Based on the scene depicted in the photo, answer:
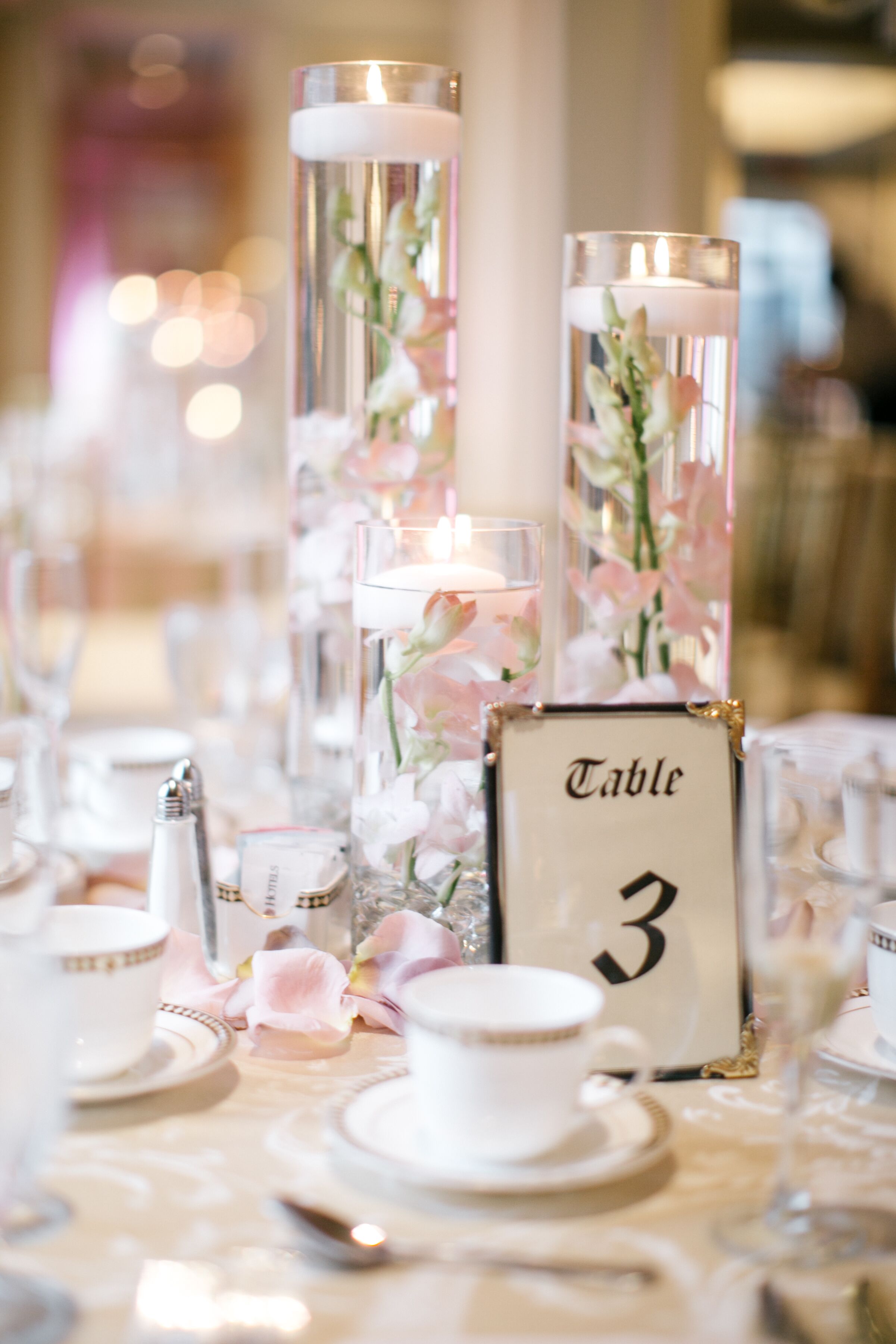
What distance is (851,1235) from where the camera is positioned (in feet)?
1.94

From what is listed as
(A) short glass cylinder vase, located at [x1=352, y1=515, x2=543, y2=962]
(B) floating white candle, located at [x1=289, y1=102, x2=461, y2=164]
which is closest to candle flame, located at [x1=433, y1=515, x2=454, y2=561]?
(A) short glass cylinder vase, located at [x1=352, y1=515, x2=543, y2=962]

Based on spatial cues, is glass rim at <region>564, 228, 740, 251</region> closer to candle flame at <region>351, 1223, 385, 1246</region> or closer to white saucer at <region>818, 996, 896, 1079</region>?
white saucer at <region>818, 996, 896, 1079</region>

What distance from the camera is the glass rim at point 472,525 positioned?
823 millimetres

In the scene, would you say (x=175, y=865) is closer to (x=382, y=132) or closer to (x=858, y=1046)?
(x=858, y=1046)

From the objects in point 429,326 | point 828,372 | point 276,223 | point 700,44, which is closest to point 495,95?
point 700,44

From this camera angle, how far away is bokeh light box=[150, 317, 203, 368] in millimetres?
7070

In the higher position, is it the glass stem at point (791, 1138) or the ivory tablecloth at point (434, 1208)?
the glass stem at point (791, 1138)

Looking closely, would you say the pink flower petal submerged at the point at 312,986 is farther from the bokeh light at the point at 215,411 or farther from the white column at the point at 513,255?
the bokeh light at the point at 215,411

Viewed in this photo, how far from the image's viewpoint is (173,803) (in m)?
0.87

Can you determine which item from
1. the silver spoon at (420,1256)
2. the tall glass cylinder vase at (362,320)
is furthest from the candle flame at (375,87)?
the silver spoon at (420,1256)

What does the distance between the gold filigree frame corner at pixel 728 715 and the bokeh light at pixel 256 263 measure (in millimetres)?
7252

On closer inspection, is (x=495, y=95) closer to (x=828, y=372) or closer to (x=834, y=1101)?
(x=828, y=372)

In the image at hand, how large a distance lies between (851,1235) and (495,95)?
4.84 meters

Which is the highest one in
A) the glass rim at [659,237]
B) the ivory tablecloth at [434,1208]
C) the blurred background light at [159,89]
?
the blurred background light at [159,89]
